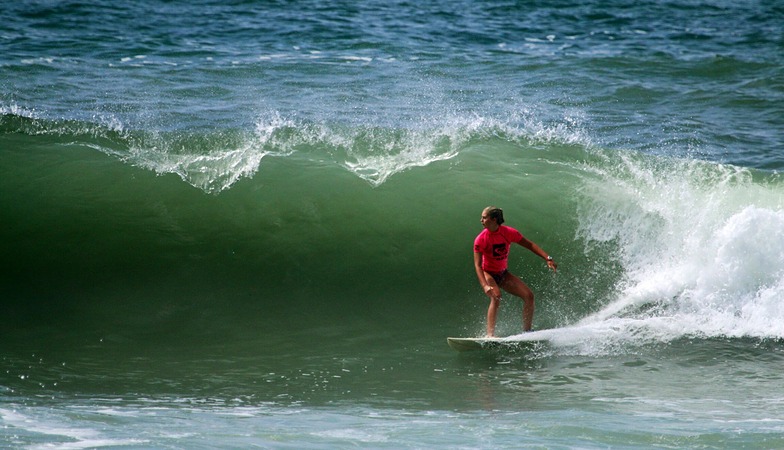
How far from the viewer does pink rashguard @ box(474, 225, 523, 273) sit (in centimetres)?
703

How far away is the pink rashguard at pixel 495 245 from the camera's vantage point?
7.03 meters

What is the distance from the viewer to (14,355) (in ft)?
21.5

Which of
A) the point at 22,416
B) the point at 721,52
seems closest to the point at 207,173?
the point at 22,416

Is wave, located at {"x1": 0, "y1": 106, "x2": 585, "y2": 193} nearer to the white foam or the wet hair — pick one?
the white foam

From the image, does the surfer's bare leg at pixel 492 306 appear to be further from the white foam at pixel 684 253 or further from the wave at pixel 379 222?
the white foam at pixel 684 253

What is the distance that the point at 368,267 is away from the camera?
834 cm

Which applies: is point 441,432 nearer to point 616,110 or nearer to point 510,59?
point 616,110

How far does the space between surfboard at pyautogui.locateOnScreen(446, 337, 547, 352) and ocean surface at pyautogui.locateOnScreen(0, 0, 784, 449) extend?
7cm

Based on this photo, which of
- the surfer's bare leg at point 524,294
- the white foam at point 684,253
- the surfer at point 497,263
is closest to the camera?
the surfer at point 497,263

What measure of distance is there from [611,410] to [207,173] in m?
5.12

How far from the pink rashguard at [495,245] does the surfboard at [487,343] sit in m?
0.61

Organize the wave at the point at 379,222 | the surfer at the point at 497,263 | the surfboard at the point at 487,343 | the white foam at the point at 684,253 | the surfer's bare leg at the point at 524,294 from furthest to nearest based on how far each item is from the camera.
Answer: the wave at the point at 379,222
the white foam at the point at 684,253
the surfer's bare leg at the point at 524,294
the surfer at the point at 497,263
the surfboard at the point at 487,343

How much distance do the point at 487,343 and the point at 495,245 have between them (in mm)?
796

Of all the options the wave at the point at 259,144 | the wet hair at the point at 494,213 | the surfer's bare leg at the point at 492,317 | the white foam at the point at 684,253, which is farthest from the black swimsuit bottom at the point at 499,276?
the wave at the point at 259,144
